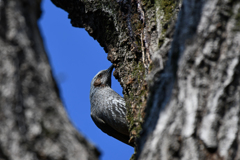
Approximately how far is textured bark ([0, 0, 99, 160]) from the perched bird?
315 cm

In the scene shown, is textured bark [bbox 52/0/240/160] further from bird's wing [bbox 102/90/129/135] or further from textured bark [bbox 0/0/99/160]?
bird's wing [bbox 102/90/129/135]

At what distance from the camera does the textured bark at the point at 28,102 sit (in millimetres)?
1322

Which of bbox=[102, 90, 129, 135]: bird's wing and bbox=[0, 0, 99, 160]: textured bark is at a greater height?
bbox=[102, 90, 129, 135]: bird's wing

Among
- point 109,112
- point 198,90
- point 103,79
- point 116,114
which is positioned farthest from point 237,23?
point 103,79

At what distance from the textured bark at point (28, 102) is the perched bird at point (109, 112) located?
3146 mm

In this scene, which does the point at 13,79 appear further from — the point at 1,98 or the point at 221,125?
the point at 221,125

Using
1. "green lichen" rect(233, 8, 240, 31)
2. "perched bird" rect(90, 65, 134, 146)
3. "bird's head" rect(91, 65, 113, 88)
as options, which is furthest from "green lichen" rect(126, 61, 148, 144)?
"bird's head" rect(91, 65, 113, 88)

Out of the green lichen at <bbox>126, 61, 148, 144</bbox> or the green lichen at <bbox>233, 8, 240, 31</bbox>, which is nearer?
the green lichen at <bbox>233, 8, 240, 31</bbox>

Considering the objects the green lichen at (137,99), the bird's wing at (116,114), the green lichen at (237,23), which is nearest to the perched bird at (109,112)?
the bird's wing at (116,114)

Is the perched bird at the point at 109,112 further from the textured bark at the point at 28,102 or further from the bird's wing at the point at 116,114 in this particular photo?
the textured bark at the point at 28,102

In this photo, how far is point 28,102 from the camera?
4.52 feet

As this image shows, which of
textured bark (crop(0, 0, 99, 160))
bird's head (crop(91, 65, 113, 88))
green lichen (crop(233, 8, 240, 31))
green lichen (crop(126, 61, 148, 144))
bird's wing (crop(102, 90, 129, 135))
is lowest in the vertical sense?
textured bark (crop(0, 0, 99, 160))

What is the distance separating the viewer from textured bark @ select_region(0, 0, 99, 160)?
52.1 inches

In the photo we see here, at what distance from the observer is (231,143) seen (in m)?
1.45
